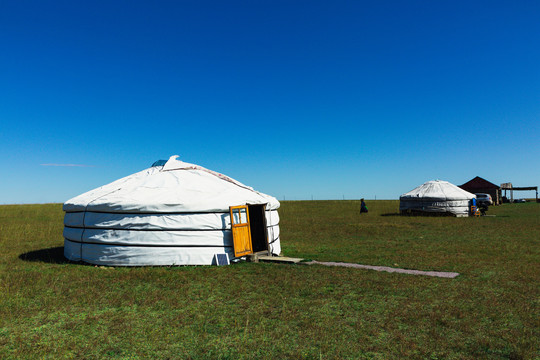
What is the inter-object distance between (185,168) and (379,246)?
610cm

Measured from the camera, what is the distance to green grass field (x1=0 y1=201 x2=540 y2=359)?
362 centimetres

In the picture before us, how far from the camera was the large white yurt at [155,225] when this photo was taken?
7684mm

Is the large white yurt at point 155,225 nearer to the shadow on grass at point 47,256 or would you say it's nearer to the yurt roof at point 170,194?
the yurt roof at point 170,194

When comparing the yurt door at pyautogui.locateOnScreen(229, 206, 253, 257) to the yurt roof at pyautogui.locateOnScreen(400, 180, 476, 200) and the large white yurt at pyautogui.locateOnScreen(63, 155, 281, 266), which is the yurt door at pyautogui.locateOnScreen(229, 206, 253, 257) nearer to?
the large white yurt at pyautogui.locateOnScreen(63, 155, 281, 266)

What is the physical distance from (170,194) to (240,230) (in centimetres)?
175

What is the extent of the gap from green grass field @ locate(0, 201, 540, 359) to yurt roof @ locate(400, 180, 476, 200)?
15.1 metres

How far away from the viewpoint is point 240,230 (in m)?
8.27

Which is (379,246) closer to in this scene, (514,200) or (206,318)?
(206,318)

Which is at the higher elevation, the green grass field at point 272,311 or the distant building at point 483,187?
the distant building at point 483,187

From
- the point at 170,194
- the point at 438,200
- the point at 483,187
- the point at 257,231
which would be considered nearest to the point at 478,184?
the point at 483,187

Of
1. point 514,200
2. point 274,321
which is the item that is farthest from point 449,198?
point 514,200

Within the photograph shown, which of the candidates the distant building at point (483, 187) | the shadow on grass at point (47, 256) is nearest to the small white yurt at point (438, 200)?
the shadow on grass at point (47, 256)

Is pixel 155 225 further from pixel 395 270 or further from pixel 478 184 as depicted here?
pixel 478 184

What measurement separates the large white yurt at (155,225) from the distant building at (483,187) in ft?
136
